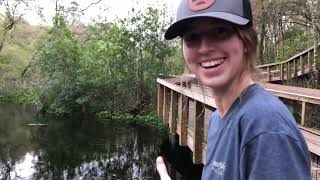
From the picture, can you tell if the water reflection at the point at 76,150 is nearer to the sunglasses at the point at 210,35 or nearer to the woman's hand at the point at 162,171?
the woman's hand at the point at 162,171

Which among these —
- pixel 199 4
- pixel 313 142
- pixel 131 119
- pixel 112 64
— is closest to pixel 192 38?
pixel 199 4

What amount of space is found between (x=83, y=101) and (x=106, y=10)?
6138mm

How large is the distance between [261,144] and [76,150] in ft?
54.8

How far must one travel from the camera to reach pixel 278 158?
1020 mm

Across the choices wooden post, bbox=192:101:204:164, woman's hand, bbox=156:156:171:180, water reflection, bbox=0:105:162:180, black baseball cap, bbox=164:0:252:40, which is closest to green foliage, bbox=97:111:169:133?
water reflection, bbox=0:105:162:180

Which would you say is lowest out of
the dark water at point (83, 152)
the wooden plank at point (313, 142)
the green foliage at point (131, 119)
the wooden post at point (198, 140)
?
the dark water at point (83, 152)

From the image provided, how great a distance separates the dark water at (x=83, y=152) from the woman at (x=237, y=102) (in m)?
12.0

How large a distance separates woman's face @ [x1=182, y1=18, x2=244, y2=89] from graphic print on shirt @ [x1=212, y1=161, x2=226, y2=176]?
239 mm

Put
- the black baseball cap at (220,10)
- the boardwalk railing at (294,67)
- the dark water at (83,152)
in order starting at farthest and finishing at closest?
1. the dark water at (83,152)
2. the boardwalk railing at (294,67)
3. the black baseball cap at (220,10)

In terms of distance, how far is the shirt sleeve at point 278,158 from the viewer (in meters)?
1.02

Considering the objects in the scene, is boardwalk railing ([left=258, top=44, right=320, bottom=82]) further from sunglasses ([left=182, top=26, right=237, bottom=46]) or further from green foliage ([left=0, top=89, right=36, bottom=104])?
green foliage ([left=0, top=89, right=36, bottom=104])

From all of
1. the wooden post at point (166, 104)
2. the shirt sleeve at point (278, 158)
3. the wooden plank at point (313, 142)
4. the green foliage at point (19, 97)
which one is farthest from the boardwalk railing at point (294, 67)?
the green foliage at point (19, 97)

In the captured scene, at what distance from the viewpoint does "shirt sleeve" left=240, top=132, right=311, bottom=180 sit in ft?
3.35

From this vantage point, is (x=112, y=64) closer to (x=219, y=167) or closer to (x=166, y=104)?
(x=166, y=104)
